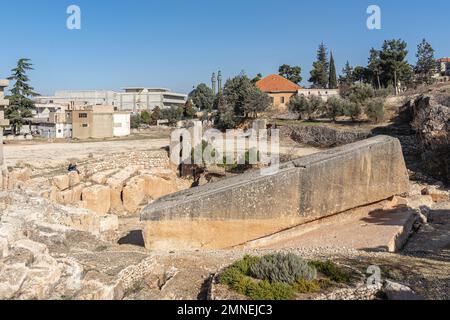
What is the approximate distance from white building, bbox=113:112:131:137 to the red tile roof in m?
15.2

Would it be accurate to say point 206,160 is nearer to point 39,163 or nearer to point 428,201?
point 39,163

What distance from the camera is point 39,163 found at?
19719 millimetres

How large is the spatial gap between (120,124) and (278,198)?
1222 inches

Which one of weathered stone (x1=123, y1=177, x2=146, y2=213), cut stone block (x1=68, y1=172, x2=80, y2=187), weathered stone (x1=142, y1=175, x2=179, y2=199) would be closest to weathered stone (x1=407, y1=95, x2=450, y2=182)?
weathered stone (x1=142, y1=175, x2=179, y2=199)

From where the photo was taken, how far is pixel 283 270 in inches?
224

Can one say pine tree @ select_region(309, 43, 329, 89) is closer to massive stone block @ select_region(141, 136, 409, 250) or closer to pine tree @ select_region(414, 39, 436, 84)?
pine tree @ select_region(414, 39, 436, 84)

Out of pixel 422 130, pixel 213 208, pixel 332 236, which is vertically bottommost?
pixel 332 236

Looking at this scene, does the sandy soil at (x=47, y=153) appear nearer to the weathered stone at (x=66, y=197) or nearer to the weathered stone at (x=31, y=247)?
the weathered stone at (x=66, y=197)

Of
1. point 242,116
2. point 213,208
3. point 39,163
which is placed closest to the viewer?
point 213,208

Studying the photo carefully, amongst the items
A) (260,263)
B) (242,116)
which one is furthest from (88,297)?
(242,116)

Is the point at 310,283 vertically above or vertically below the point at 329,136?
below

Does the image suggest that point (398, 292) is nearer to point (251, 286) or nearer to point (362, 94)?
point (251, 286)

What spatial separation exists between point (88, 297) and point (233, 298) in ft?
5.46

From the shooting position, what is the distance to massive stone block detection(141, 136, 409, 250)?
30.5ft
